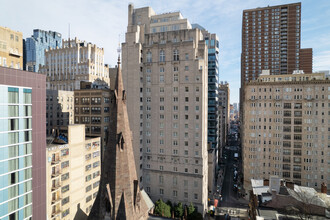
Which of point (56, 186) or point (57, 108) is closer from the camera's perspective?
point (56, 186)

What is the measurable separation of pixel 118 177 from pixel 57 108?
247ft

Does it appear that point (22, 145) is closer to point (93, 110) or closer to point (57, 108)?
point (93, 110)

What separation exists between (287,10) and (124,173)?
158971mm

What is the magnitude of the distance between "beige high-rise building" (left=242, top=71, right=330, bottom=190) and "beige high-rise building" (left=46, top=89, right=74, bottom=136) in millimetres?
74809

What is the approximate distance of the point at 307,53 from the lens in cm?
14925

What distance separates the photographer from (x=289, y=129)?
3054 inches

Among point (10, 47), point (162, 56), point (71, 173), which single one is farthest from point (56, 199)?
point (162, 56)

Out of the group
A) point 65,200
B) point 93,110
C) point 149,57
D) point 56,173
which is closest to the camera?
point 56,173

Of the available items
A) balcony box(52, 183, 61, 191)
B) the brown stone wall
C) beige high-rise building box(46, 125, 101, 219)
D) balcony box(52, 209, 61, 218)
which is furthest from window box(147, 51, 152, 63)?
the brown stone wall

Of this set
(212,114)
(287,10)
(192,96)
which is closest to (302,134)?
(212,114)

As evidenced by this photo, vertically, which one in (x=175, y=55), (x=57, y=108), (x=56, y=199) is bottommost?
(x=56, y=199)

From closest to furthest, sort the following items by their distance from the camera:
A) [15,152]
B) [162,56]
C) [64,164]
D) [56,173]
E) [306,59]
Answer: [15,152]
[56,173]
[64,164]
[162,56]
[306,59]

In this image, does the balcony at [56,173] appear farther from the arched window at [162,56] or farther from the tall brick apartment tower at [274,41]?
the tall brick apartment tower at [274,41]

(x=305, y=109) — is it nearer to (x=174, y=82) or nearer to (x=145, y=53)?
(x=174, y=82)
